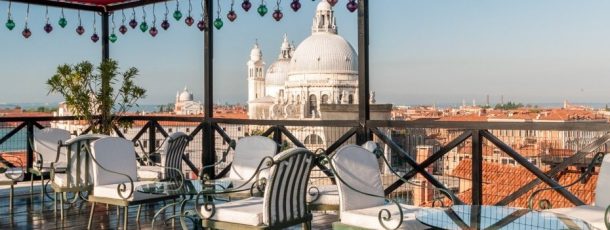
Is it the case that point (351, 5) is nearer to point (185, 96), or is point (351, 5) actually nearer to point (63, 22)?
point (63, 22)

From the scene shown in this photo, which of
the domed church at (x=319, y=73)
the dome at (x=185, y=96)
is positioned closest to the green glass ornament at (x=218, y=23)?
the domed church at (x=319, y=73)

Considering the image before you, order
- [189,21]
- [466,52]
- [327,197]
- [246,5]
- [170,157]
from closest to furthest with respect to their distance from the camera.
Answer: [327,197]
[170,157]
[246,5]
[189,21]
[466,52]

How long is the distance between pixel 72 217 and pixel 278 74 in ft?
290

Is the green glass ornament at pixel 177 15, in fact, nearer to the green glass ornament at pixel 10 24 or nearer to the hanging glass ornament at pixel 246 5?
the hanging glass ornament at pixel 246 5

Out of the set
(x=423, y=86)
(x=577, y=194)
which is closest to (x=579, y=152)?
(x=577, y=194)

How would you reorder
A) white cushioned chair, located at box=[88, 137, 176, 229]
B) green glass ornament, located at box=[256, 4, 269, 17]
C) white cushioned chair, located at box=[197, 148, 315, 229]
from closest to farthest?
white cushioned chair, located at box=[197, 148, 315, 229], white cushioned chair, located at box=[88, 137, 176, 229], green glass ornament, located at box=[256, 4, 269, 17]

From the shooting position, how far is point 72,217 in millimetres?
5492

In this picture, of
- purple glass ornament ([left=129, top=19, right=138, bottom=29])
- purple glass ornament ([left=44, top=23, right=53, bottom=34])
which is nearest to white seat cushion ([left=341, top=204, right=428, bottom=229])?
purple glass ornament ([left=129, top=19, right=138, bottom=29])

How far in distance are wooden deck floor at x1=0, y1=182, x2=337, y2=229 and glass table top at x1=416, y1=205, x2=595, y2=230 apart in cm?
177

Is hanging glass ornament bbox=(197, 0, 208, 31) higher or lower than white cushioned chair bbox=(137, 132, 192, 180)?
higher

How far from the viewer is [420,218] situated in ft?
10.6

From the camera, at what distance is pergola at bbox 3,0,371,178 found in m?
5.87

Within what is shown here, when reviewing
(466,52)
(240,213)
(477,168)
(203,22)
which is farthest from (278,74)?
(240,213)

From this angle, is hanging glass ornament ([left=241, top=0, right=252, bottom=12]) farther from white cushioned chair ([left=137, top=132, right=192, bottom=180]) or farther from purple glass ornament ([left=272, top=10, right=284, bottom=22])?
white cushioned chair ([left=137, top=132, right=192, bottom=180])
